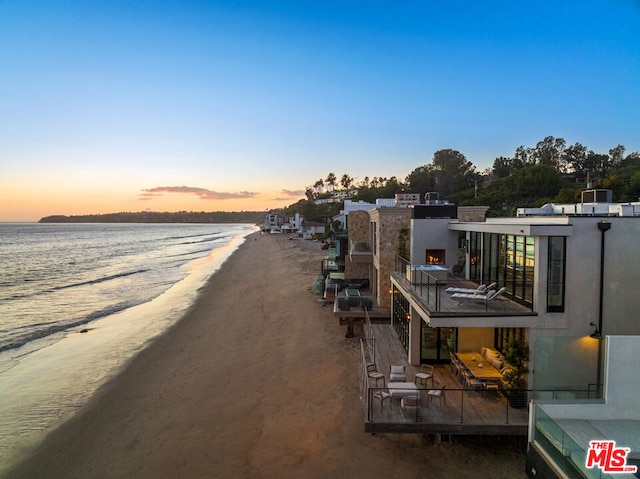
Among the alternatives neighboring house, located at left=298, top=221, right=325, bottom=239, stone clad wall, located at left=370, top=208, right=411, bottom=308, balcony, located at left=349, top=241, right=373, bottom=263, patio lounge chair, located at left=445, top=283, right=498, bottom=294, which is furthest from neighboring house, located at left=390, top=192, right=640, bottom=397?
neighboring house, located at left=298, top=221, right=325, bottom=239

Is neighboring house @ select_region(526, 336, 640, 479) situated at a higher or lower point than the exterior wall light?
lower

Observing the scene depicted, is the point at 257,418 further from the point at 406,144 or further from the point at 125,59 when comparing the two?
the point at 406,144

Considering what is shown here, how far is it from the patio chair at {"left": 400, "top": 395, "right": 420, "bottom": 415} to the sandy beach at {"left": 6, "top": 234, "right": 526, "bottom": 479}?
1.14 m

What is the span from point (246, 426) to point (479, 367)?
283 inches

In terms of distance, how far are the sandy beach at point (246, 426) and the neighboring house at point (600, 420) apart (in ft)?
4.53

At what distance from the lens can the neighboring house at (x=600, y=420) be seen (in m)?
6.96

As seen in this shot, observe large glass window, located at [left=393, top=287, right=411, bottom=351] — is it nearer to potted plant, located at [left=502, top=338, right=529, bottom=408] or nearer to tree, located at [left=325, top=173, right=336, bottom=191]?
potted plant, located at [left=502, top=338, right=529, bottom=408]

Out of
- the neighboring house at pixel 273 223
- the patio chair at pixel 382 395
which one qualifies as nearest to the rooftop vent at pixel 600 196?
the patio chair at pixel 382 395

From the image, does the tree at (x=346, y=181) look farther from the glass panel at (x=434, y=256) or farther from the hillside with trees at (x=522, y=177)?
the glass panel at (x=434, y=256)

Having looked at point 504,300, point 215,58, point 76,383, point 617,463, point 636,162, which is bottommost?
point 76,383

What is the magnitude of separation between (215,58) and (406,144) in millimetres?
37056

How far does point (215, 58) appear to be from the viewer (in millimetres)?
33594

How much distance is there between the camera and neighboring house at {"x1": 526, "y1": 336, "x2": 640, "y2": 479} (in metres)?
6.96

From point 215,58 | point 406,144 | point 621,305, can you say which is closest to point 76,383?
point 621,305
